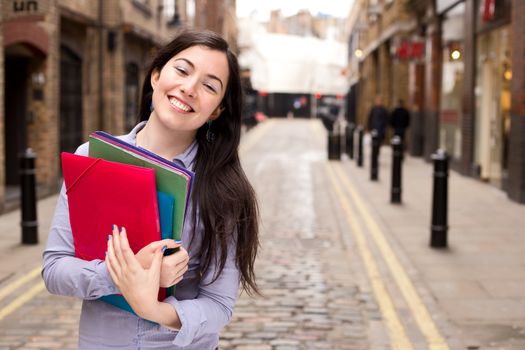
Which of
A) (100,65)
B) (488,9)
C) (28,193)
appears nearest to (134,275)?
(28,193)

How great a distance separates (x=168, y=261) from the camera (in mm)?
1902

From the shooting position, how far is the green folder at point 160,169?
187cm

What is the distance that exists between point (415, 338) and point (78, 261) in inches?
154

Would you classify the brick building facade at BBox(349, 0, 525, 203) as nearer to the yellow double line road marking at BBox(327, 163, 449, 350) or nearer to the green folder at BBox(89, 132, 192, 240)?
the yellow double line road marking at BBox(327, 163, 449, 350)

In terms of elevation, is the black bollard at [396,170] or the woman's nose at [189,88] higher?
the woman's nose at [189,88]

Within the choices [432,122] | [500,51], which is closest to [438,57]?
[432,122]

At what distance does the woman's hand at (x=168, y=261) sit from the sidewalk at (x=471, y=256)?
3.78 m

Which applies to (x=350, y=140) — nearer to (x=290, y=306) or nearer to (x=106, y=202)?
(x=290, y=306)

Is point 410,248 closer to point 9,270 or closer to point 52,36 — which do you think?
point 9,270

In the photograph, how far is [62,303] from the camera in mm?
6438

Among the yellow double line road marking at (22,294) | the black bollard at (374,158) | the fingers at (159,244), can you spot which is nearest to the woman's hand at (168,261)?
the fingers at (159,244)

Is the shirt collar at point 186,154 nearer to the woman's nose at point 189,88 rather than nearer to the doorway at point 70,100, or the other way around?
the woman's nose at point 189,88

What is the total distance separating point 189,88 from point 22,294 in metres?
5.10

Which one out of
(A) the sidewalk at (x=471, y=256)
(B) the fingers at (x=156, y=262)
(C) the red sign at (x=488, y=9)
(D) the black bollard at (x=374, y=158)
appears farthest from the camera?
(D) the black bollard at (x=374, y=158)
